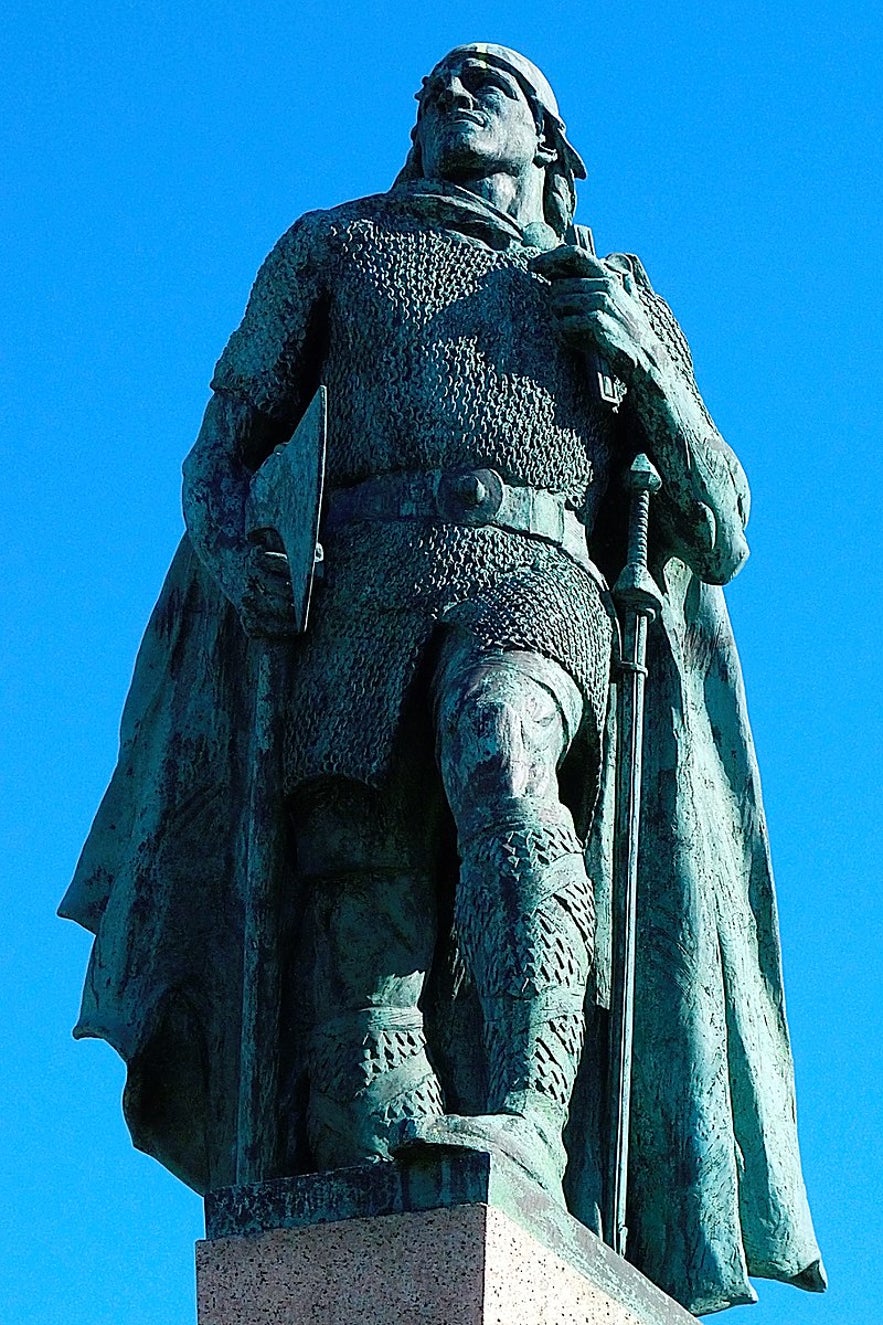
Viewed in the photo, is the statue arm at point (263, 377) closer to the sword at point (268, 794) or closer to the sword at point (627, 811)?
the sword at point (268, 794)

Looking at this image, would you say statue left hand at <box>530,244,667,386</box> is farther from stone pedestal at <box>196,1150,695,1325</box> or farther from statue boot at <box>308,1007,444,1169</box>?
stone pedestal at <box>196,1150,695,1325</box>

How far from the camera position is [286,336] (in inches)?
422

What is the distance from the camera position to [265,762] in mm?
10164

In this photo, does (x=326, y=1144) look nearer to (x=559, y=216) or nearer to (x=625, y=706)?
(x=625, y=706)

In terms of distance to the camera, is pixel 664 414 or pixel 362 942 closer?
pixel 362 942

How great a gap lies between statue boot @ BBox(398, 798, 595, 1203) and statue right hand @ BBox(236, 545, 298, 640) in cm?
105

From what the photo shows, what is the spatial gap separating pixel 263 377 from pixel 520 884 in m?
2.20

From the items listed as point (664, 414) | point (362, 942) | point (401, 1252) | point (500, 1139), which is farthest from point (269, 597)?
point (401, 1252)

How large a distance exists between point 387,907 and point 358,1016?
36 centimetres

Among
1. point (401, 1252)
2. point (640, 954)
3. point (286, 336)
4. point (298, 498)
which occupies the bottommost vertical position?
point (401, 1252)

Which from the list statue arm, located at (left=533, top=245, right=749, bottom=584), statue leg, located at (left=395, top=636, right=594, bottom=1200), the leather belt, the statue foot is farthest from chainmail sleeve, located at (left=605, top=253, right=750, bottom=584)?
the statue foot

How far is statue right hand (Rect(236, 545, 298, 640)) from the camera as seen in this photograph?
1022cm

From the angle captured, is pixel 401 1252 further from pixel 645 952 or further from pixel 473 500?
pixel 473 500

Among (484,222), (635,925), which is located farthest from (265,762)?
→ (484,222)
